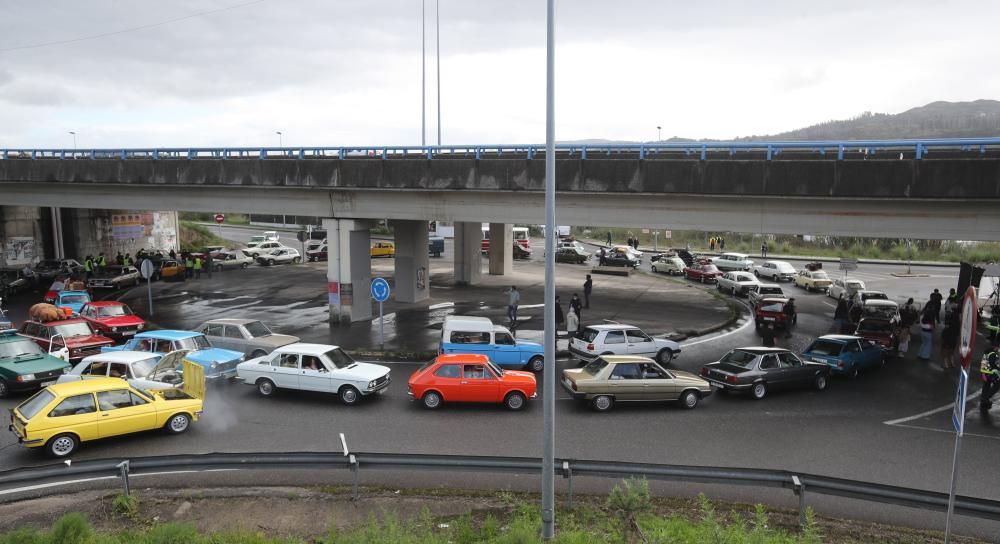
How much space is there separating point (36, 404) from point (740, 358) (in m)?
15.3

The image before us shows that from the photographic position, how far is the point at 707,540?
8.05 m

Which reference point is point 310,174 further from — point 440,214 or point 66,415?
point 66,415

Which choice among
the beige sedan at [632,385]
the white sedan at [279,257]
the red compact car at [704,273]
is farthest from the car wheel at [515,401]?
the white sedan at [279,257]

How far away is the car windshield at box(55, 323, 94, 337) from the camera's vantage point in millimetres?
18761

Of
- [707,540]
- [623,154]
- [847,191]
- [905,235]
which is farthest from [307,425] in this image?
[905,235]

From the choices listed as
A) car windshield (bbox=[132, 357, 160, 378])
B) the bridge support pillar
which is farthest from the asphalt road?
the bridge support pillar

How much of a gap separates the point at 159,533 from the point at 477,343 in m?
10.5

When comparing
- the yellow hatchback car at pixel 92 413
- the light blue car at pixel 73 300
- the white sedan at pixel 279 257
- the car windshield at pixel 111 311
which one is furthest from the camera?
the white sedan at pixel 279 257

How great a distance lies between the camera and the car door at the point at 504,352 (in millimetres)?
17922

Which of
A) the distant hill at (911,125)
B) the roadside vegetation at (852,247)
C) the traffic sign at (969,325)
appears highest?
the distant hill at (911,125)

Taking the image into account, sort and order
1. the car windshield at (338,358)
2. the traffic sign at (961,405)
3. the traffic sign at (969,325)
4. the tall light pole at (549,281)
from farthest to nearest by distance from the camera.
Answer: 1. the car windshield at (338,358)
2. the tall light pole at (549,281)
3. the traffic sign at (961,405)
4. the traffic sign at (969,325)

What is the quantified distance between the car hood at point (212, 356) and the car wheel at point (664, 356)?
38.7 ft

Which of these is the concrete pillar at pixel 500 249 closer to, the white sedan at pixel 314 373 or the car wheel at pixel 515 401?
the white sedan at pixel 314 373

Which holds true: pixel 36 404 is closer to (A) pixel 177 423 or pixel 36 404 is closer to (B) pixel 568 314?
(A) pixel 177 423
